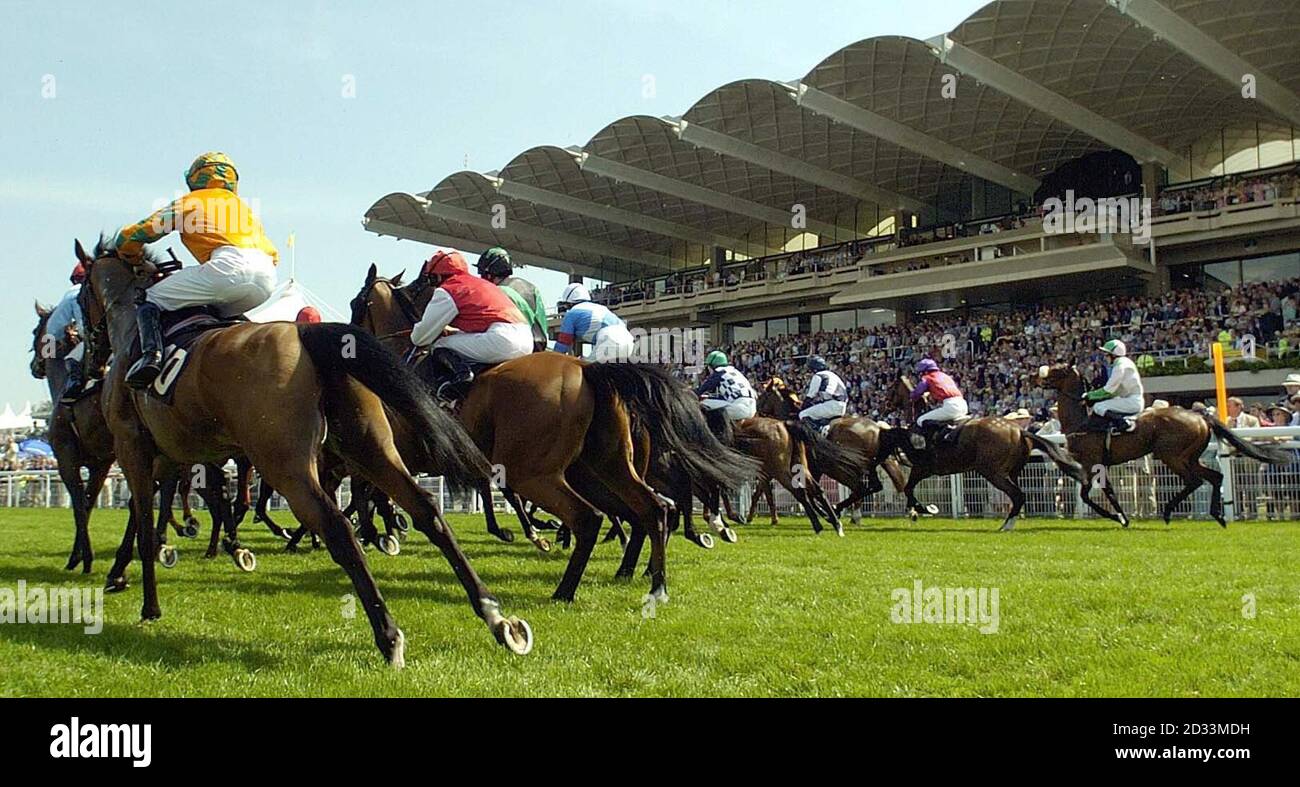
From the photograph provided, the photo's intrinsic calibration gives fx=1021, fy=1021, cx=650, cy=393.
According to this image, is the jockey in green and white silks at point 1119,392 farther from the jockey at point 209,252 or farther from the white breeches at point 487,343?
the jockey at point 209,252

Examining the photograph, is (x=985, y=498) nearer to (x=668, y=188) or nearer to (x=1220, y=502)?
(x=1220, y=502)

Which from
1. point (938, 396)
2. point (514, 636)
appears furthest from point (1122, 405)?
point (514, 636)

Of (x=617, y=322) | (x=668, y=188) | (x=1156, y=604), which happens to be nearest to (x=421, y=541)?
(x=617, y=322)

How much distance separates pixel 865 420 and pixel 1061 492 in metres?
3.17

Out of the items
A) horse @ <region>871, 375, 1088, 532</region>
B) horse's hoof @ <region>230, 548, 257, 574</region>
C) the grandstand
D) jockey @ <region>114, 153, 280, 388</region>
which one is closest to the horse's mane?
jockey @ <region>114, 153, 280, 388</region>

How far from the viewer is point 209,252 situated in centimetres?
491

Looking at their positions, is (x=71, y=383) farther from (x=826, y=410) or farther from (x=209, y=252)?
(x=826, y=410)

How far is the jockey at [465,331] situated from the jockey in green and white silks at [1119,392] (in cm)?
874

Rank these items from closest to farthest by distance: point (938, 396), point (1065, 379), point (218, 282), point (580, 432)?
point (218, 282) → point (580, 432) → point (938, 396) → point (1065, 379)

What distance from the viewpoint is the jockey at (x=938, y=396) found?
12820mm

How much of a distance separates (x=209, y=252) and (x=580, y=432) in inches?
84.8

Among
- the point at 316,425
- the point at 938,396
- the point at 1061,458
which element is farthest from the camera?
the point at 938,396

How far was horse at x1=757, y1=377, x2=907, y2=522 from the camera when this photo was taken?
12.9 meters

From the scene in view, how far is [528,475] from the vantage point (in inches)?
226
